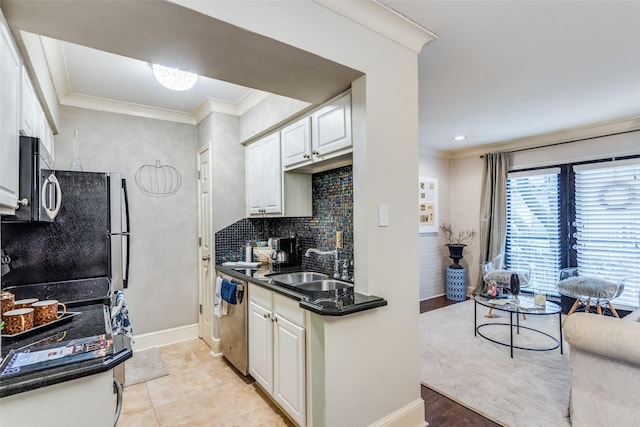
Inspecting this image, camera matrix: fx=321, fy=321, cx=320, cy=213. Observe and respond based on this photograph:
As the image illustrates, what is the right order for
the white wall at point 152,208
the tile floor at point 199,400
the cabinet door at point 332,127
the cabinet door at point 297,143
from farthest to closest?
the white wall at point 152,208
the cabinet door at point 297,143
the tile floor at point 199,400
the cabinet door at point 332,127

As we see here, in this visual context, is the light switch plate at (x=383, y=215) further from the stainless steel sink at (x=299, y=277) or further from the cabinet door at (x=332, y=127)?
the stainless steel sink at (x=299, y=277)

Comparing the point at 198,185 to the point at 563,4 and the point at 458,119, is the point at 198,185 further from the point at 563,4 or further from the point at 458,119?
the point at 563,4

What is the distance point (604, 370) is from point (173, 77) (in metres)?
3.30

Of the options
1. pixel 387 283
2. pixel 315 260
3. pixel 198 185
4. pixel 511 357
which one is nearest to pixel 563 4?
pixel 387 283

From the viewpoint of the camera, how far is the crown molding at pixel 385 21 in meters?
1.67

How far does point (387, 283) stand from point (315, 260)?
1.23 meters

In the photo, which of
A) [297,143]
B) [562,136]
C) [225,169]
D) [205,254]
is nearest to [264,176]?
[225,169]

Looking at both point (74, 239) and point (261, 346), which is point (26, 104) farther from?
point (261, 346)

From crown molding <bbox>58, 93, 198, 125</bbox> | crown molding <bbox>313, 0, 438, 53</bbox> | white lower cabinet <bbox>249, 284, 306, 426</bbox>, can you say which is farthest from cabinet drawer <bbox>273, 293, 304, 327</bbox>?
crown molding <bbox>58, 93, 198, 125</bbox>

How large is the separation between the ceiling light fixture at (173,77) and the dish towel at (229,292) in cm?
159

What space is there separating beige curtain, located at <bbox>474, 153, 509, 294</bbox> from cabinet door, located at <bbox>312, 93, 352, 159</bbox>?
12.6 feet

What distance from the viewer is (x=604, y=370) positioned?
6.13 ft

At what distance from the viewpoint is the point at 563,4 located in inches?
66.9


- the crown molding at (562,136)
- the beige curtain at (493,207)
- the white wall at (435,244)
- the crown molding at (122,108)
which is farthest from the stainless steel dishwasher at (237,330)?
the crown molding at (562,136)
